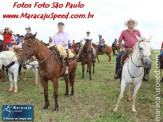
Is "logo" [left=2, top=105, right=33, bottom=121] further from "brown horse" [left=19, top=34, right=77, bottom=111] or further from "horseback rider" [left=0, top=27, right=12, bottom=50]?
"horseback rider" [left=0, top=27, right=12, bottom=50]

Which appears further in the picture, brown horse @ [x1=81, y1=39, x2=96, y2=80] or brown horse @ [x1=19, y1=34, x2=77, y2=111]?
brown horse @ [x1=81, y1=39, x2=96, y2=80]

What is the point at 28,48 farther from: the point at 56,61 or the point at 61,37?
the point at 61,37

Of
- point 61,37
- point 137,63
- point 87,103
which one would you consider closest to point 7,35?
point 61,37

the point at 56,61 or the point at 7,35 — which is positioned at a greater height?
the point at 7,35

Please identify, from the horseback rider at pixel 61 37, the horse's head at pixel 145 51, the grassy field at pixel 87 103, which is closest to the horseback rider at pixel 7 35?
the grassy field at pixel 87 103

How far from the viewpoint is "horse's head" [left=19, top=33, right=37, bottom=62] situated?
4.48m

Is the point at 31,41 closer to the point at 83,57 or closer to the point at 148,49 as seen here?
the point at 148,49

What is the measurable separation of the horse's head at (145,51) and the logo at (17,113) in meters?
3.56

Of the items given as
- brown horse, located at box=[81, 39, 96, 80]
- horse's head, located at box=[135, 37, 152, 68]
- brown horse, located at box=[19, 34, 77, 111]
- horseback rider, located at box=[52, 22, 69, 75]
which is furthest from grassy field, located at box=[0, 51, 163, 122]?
brown horse, located at box=[81, 39, 96, 80]

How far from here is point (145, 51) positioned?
4.08 metres

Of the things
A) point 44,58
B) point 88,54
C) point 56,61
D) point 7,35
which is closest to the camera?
point 44,58

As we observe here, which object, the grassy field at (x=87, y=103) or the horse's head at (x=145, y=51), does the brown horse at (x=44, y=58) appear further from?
the horse's head at (x=145, y=51)

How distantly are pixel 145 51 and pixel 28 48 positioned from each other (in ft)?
10.4

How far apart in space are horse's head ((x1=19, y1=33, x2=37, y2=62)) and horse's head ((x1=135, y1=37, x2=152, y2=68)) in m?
2.96
